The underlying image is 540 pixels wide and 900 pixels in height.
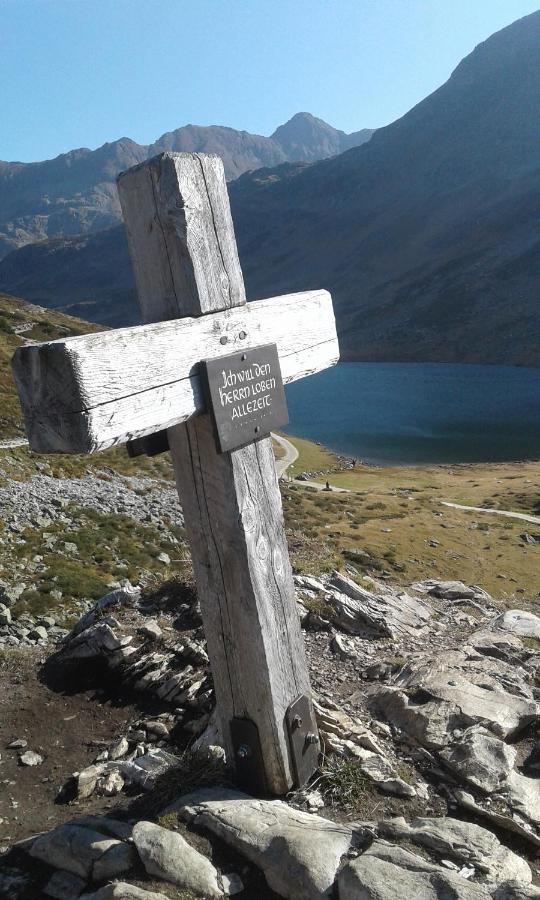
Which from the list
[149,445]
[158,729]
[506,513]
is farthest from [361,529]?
[149,445]

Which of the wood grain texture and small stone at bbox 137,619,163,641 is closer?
the wood grain texture

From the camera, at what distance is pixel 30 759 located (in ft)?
18.8

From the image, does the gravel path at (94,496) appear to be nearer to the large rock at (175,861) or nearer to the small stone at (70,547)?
the small stone at (70,547)

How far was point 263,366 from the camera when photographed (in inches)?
148

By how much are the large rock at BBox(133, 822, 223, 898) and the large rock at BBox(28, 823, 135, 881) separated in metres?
0.14

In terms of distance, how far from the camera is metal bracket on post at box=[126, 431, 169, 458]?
342 cm

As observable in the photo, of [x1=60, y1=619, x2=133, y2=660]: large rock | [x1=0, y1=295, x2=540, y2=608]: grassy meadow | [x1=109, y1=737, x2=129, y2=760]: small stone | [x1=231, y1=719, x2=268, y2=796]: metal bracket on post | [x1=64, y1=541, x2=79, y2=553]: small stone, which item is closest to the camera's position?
[x1=231, y1=719, x2=268, y2=796]: metal bracket on post

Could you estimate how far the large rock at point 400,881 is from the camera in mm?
3184

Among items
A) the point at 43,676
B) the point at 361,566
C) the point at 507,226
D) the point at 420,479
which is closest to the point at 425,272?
the point at 507,226

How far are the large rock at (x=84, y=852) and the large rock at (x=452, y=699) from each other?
2547 millimetres

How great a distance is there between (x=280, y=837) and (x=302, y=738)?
2.12 ft

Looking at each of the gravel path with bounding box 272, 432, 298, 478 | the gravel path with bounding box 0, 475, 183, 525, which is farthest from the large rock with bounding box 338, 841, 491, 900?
the gravel path with bounding box 272, 432, 298, 478

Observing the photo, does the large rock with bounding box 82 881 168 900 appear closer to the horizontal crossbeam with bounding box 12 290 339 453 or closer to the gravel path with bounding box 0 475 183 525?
the horizontal crossbeam with bounding box 12 290 339 453

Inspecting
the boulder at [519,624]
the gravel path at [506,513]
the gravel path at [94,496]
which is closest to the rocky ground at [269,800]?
the boulder at [519,624]
